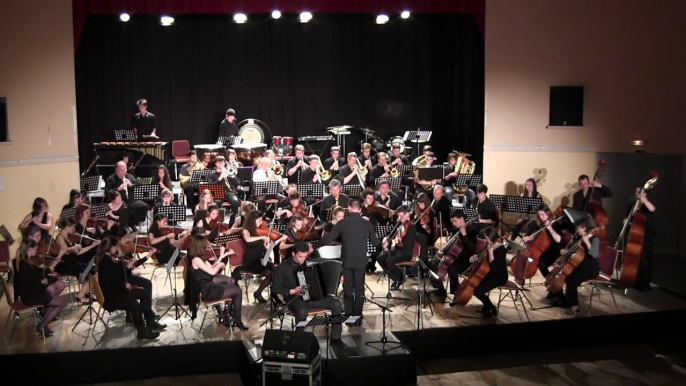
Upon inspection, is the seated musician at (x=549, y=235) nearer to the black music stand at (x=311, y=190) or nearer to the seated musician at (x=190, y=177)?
the black music stand at (x=311, y=190)

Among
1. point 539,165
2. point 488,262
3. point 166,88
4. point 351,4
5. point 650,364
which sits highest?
point 351,4

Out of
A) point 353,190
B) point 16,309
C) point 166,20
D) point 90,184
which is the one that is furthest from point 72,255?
point 166,20

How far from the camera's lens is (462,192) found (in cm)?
1461

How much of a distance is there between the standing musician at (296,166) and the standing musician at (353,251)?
5246 millimetres

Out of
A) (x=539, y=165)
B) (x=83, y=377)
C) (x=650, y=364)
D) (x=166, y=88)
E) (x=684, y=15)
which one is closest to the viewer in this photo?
(x=83, y=377)

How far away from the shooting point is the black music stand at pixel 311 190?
12.7 meters

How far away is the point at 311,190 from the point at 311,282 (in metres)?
4.01

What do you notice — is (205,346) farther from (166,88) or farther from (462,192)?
(166,88)

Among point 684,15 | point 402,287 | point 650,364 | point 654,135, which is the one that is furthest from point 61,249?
point 684,15

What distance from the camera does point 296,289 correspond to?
8.93 meters

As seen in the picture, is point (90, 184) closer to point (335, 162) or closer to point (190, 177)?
point (190, 177)

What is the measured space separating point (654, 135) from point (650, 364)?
6304mm

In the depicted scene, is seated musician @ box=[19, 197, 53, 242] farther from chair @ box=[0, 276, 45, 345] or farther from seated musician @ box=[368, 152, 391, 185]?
seated musician @ box=[368, 152, 391, 185]

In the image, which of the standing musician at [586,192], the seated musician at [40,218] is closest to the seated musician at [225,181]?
the seated musician at [40,218]
